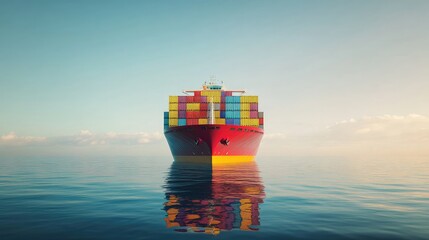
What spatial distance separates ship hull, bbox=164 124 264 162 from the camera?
120ft

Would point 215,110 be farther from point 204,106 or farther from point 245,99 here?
point 245,99

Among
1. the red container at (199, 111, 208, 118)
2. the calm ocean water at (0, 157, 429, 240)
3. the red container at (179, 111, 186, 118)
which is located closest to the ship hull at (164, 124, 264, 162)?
the red container at (179, 111, 186, 118)

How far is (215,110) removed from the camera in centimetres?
5206

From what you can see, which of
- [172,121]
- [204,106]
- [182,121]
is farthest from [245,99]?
[172,121]

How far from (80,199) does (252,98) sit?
137 ft

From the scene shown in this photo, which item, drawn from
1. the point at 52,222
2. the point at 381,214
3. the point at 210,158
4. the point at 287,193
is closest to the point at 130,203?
the point at 52,222

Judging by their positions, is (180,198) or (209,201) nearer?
(209,201)

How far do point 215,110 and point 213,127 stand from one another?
16.3 m

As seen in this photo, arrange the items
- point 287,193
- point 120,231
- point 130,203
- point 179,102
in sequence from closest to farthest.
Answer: point 120,231, point 130,203, point 287,193, point 179,102

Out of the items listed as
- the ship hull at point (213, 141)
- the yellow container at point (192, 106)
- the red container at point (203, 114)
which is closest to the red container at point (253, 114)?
the ship hull at point (213, 141)

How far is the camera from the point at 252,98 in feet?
174

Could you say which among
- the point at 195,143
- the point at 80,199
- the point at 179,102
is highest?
the point at 179,102

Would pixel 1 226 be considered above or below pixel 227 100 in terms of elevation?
below

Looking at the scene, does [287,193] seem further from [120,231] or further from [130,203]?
[120,231]
